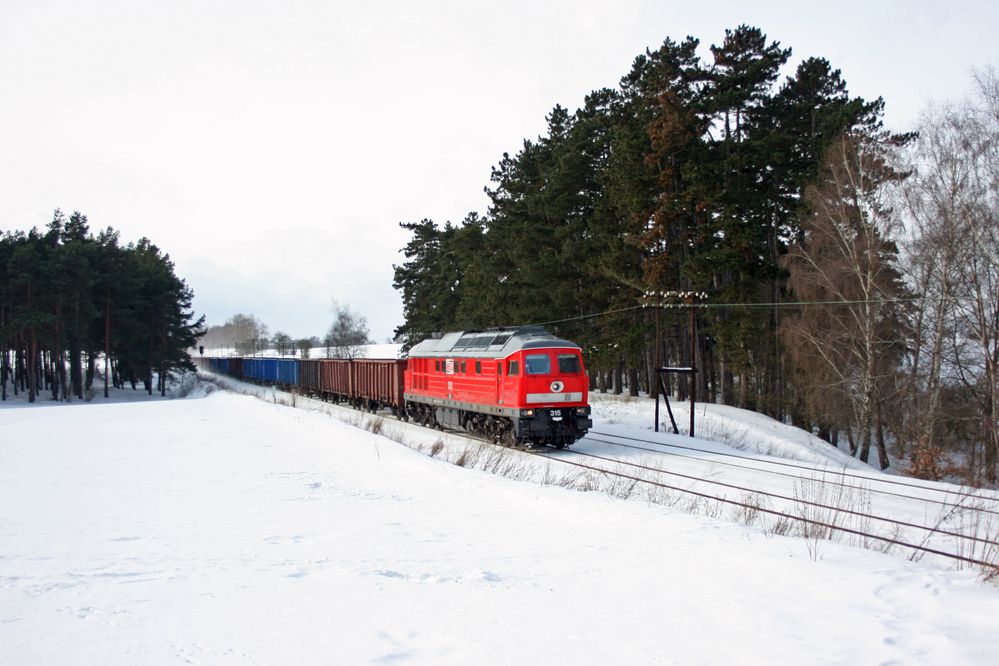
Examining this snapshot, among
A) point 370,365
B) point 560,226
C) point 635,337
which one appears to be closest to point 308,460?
point 370,365

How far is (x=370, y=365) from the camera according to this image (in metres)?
34.2

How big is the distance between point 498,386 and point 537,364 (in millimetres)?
1671

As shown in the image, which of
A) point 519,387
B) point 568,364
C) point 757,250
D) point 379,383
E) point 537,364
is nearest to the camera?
point 519,387

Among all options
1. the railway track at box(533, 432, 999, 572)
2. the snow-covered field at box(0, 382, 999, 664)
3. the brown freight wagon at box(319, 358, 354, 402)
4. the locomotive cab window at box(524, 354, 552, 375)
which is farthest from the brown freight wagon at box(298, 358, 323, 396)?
the snow-covered field at box(0, 382, 999, 664)

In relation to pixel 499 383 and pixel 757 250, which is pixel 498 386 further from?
pixel 757 250

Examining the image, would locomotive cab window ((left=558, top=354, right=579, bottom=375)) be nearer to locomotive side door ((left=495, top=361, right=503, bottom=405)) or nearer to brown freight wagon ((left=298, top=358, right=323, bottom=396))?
locomotive side door ((left=495, top=361, right=503, bottom=405))

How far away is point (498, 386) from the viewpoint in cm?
2048

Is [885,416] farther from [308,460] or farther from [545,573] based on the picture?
[545,573]

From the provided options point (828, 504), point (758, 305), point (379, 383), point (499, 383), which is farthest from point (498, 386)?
point (758, 305)

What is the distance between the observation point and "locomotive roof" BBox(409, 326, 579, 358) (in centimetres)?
1984

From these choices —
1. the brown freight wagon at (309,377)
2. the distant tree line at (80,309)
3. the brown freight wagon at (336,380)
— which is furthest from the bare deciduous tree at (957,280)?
the distant tree line at (80,309)

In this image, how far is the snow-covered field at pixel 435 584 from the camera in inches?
195

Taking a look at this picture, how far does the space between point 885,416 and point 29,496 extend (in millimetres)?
27701

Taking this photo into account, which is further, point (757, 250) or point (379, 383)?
point (379, 383)
